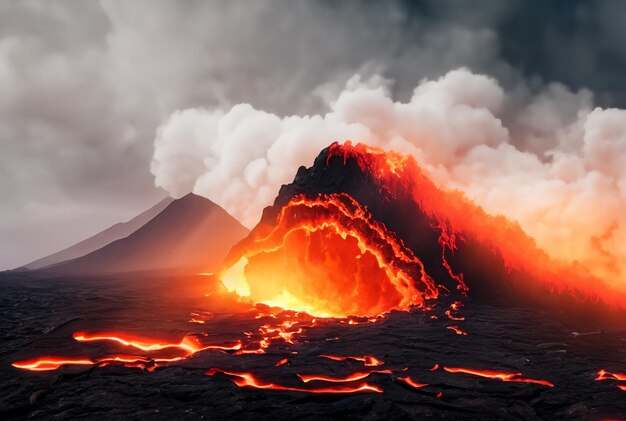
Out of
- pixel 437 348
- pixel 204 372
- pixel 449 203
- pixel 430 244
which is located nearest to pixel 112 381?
pixel 204 372

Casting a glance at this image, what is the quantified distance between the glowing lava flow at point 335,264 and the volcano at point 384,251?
0.07 metres

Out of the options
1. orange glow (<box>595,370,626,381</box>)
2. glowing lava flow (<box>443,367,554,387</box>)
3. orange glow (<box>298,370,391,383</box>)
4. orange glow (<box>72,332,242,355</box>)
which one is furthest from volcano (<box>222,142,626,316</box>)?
orange glow (<box>298,370,391,383</box>)

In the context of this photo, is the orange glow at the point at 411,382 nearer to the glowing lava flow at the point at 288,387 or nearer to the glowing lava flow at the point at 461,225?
the glowing lava flow at the point at 288,387

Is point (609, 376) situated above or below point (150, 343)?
below

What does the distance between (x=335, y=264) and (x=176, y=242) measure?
374 ft

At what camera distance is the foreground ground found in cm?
901

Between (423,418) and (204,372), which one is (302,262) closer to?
(204,372)

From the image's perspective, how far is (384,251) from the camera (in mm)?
25828

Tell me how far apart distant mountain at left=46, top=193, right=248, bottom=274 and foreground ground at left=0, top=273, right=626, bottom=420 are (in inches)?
3502

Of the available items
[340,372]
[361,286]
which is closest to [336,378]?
[340,372]

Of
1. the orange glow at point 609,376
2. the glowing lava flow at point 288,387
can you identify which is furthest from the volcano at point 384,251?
the glowing lava flow at point 288,387

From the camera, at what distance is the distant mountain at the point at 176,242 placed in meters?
109

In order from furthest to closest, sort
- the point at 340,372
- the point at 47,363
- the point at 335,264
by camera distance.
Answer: the point at 335,264
the point at 47,363
the point at 340,372

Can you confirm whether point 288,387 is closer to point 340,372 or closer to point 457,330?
point 340,372
